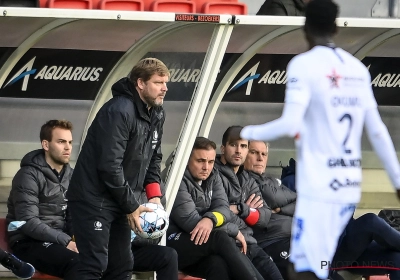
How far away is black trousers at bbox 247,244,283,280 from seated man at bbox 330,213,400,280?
1.44ft

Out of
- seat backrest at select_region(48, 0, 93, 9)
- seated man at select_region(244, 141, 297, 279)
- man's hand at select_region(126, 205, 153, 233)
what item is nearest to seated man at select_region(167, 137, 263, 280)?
seated man at select_region(244, 141, 297, 279)

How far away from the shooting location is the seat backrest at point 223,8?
6.63m

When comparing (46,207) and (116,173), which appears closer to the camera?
(116,173)

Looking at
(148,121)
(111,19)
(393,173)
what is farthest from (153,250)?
(393,173)

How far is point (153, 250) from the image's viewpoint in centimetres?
630

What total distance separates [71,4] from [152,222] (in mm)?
1476

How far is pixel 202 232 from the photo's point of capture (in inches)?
255

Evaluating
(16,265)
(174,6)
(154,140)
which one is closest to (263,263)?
(154,140)

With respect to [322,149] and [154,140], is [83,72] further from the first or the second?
[322,149]

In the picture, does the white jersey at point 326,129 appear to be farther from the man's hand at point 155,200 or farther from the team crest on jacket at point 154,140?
the man's hand at point 155,200

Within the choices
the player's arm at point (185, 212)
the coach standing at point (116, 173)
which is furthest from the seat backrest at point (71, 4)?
the player's arm at point (185, 212)

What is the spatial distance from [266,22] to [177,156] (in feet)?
3.40

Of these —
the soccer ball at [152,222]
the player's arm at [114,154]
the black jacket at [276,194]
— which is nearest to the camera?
the player's arm at [114,154]

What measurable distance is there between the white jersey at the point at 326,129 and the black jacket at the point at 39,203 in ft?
7.55
